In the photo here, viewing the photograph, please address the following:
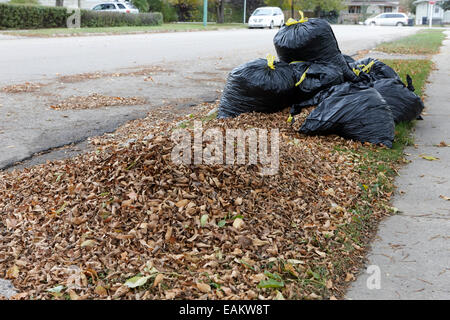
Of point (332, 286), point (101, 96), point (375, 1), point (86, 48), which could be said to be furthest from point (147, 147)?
point (375, 1)

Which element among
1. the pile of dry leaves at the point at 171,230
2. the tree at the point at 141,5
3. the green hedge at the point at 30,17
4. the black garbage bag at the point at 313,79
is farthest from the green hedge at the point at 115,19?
the pile of dry leaves at the point at 171,230

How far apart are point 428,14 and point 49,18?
5136cm

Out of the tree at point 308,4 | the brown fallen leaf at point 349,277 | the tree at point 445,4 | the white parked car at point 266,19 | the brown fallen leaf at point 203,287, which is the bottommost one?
the brown fallen leaf at point 349,277

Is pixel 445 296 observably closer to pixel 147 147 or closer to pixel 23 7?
pixel 147 147

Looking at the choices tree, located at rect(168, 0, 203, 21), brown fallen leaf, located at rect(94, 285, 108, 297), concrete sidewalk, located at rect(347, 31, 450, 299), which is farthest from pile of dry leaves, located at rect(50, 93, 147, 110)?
tree, located at rect(168, 0, 203, 21)

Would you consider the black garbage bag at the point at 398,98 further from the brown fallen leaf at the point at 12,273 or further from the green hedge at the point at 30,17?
the green hedge at the point at 30,17

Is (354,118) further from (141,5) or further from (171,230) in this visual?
(141,5)

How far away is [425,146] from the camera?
5395 mm

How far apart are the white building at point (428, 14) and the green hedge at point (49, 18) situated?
43861 mm

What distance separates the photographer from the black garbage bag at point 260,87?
17.3 feet

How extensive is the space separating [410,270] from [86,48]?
13237 mm

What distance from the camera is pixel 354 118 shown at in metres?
Result: 4.96

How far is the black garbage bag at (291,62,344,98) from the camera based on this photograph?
5414 millimetres

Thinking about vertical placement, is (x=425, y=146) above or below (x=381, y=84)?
below
